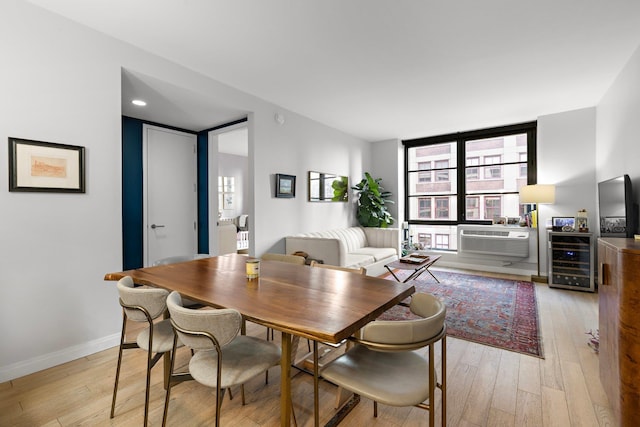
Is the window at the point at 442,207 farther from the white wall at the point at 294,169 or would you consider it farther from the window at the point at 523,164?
the white wall at the point at 294,169

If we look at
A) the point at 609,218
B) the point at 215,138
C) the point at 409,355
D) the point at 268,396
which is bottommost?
the point at 268,396

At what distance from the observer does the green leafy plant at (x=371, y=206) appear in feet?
20.0

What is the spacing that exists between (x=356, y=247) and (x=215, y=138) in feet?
10.2

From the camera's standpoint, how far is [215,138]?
4832 millimetres

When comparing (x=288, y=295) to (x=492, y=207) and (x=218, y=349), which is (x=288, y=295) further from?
(x=492, y=207)

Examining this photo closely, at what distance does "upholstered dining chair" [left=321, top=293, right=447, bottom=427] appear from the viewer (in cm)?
118

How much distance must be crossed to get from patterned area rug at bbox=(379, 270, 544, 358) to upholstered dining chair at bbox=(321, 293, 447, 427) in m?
1.70

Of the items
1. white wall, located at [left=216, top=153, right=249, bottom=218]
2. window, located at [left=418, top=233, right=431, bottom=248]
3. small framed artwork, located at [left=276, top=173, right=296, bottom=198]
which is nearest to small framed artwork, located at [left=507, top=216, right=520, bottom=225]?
window, located at [left=418, top=233, right=431, bottom=248]

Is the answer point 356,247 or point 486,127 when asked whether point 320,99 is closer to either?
point 356,247

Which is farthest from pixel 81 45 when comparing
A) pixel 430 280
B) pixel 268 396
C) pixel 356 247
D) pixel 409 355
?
pixel 430 280

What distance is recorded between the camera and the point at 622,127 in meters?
3.32

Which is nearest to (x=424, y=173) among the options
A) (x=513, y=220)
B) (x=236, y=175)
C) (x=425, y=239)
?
(x=425, y=239)

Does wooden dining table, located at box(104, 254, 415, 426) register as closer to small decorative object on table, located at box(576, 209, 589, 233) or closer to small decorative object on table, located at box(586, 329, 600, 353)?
small decorative object on table, located at box(586, 329, 600, 353)

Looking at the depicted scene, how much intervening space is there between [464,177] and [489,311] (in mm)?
3406
